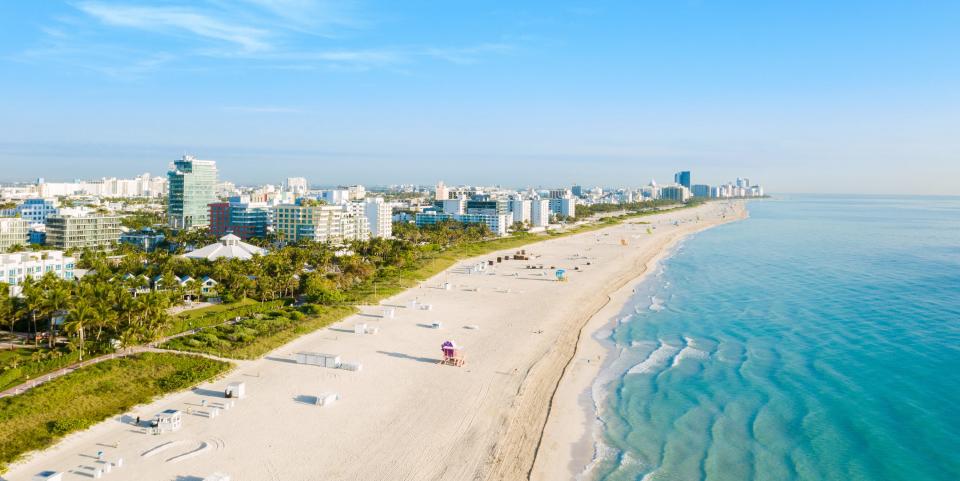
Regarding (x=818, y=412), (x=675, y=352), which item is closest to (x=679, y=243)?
(x=675, y=352)

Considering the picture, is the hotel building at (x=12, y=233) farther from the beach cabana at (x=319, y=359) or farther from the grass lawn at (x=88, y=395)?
the beach cabana at (x=319, y=359)

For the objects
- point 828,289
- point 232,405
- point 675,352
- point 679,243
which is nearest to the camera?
point 232,405

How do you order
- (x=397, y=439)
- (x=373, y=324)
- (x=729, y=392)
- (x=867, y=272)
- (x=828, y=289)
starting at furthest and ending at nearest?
(x=867, y=272)
(x=828, y=289)
(x=373, y=324)
(x=729, y=392)
(x=397, y=439)

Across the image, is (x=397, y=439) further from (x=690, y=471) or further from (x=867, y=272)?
(x=867, y=272)

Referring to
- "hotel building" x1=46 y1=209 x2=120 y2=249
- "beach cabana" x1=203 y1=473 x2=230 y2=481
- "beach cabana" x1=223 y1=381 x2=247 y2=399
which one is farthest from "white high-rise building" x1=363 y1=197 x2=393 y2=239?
"beach cabana" x1=203 y1=473 x2=230 y2=481

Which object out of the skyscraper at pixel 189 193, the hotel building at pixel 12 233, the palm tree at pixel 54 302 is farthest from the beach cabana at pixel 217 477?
the skyscraper at pixel 189 193

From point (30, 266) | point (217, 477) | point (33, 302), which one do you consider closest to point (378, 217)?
point (30, 266)
